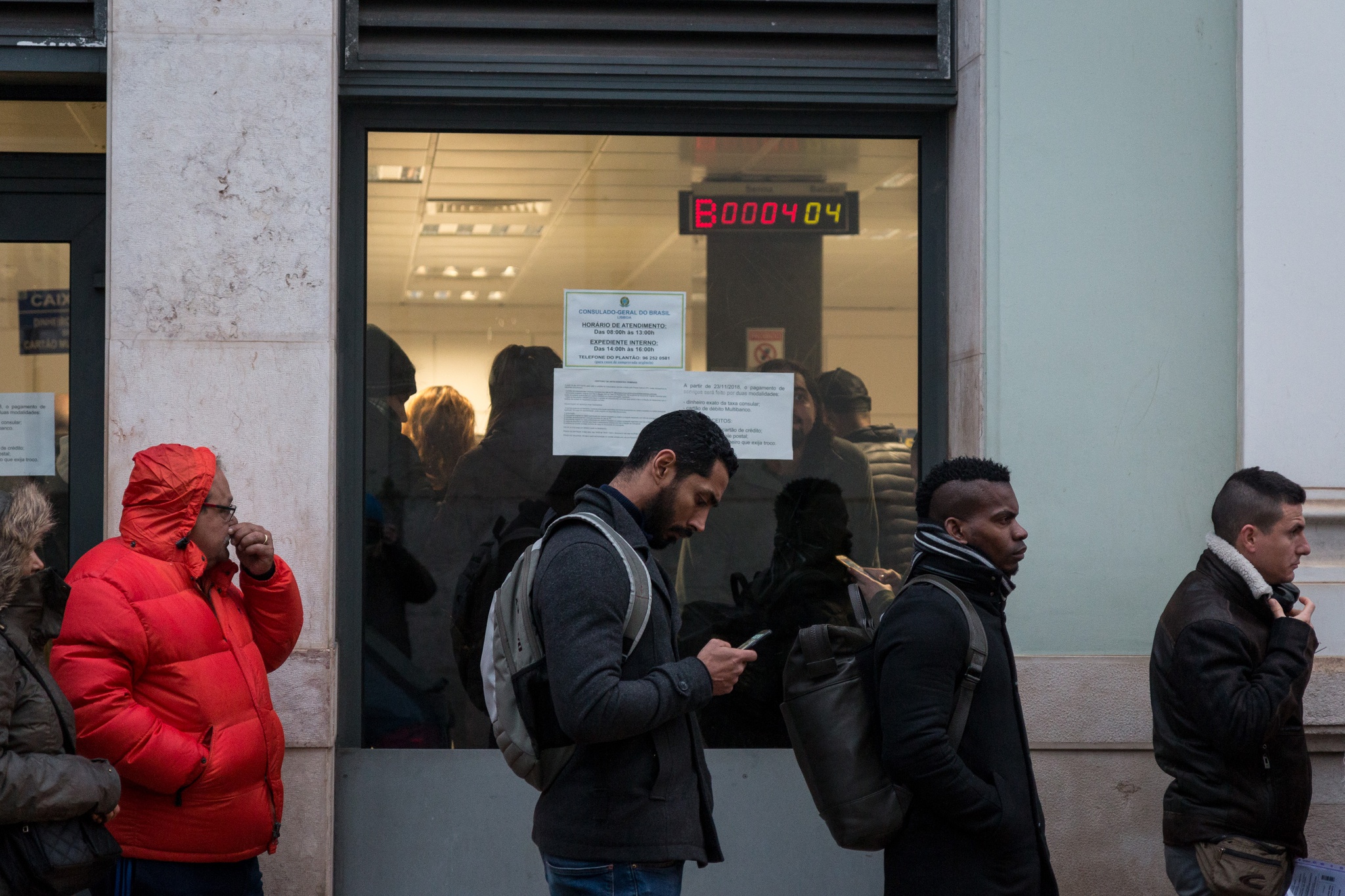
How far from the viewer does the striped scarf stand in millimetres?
3275

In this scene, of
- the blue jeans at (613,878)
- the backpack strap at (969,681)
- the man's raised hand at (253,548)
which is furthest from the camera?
the man's raised hand at (253,548)

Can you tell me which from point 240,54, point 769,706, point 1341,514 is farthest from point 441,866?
point 1341,514

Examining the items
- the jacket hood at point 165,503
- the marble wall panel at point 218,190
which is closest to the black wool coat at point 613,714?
the jacket hood at point 165,503

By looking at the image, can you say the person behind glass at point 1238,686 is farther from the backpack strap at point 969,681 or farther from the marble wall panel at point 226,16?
the marble wall panel at point 226,16

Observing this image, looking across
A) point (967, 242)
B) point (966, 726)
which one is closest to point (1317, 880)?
point (966, 726)

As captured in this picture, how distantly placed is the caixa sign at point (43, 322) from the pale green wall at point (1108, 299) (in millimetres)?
3715

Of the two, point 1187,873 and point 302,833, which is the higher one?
point 1187,873

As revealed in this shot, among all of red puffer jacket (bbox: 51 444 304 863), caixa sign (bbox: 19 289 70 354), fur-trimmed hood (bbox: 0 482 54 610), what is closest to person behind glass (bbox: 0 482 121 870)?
fur-trimmed hood (bbox: 0 482 54 610)

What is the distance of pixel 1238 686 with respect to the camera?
11.4 feet

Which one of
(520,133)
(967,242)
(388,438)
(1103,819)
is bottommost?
(1103,819)

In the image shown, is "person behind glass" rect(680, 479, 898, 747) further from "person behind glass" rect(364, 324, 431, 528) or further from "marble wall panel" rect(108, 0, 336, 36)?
"marble wall panel" rect(108, 0, 336, 36)

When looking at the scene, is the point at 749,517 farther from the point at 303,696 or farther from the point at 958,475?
the point at 303,696

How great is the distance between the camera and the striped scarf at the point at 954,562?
10.7 ft

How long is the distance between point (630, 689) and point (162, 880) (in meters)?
1.65
